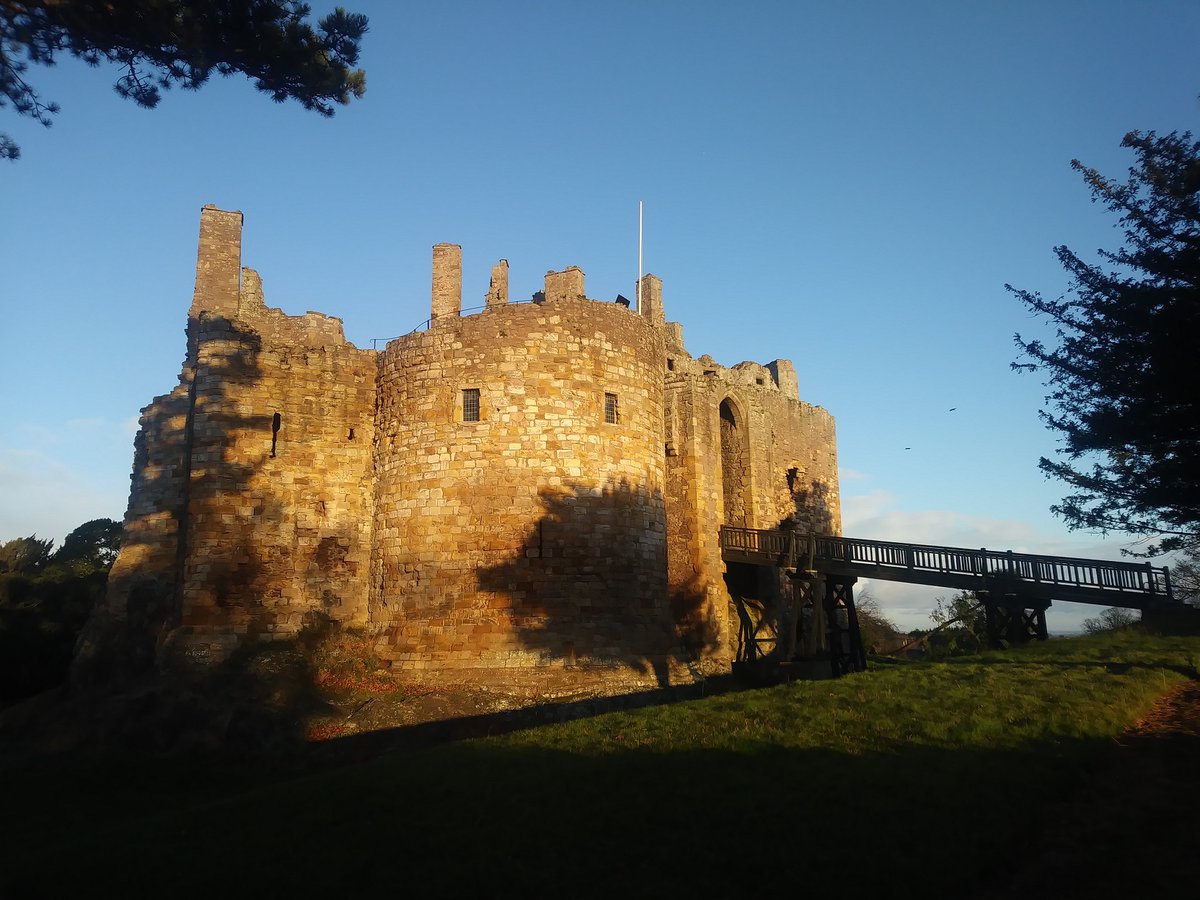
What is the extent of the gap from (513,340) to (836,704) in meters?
11.7

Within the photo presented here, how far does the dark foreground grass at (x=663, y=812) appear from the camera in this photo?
8.05 metres

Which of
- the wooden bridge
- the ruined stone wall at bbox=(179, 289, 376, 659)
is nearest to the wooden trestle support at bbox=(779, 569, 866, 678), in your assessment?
the wooden bridge

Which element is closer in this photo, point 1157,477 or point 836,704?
point 836,704

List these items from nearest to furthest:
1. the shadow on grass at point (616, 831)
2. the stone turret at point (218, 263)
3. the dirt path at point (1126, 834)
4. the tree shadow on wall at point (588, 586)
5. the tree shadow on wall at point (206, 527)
A: the dirt path at point (1126, 834), the shadow on grass at point (616, 831), the tree shadow on wall at point (588, 586), the tree shadow on wall at point (206, 527), the stone turret at point (218, 263)

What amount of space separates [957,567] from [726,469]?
9.08 m

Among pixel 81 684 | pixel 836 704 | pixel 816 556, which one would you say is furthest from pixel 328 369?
pixel 836 704

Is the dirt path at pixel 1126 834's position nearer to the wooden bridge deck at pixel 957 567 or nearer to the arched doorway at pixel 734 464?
the wooden bridge deck at pixel 957 567

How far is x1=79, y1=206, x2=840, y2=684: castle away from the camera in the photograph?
20062 millimetres

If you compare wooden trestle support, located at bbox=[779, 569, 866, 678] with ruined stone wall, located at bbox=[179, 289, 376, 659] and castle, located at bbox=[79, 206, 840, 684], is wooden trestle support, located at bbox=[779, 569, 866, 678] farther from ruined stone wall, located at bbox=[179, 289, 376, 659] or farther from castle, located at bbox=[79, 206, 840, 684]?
ruined stone wall, located at bbox=[179, 289, 376, 659]

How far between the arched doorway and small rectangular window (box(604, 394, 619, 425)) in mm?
8193

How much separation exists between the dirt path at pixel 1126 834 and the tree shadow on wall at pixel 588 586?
34.6ft

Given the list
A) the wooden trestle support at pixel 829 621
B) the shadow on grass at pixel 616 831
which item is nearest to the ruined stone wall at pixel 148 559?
the shadow on grass at pixel 616 831

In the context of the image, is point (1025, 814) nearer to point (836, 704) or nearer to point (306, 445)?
point (836, 704)

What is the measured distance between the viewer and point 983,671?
52.1 feet
